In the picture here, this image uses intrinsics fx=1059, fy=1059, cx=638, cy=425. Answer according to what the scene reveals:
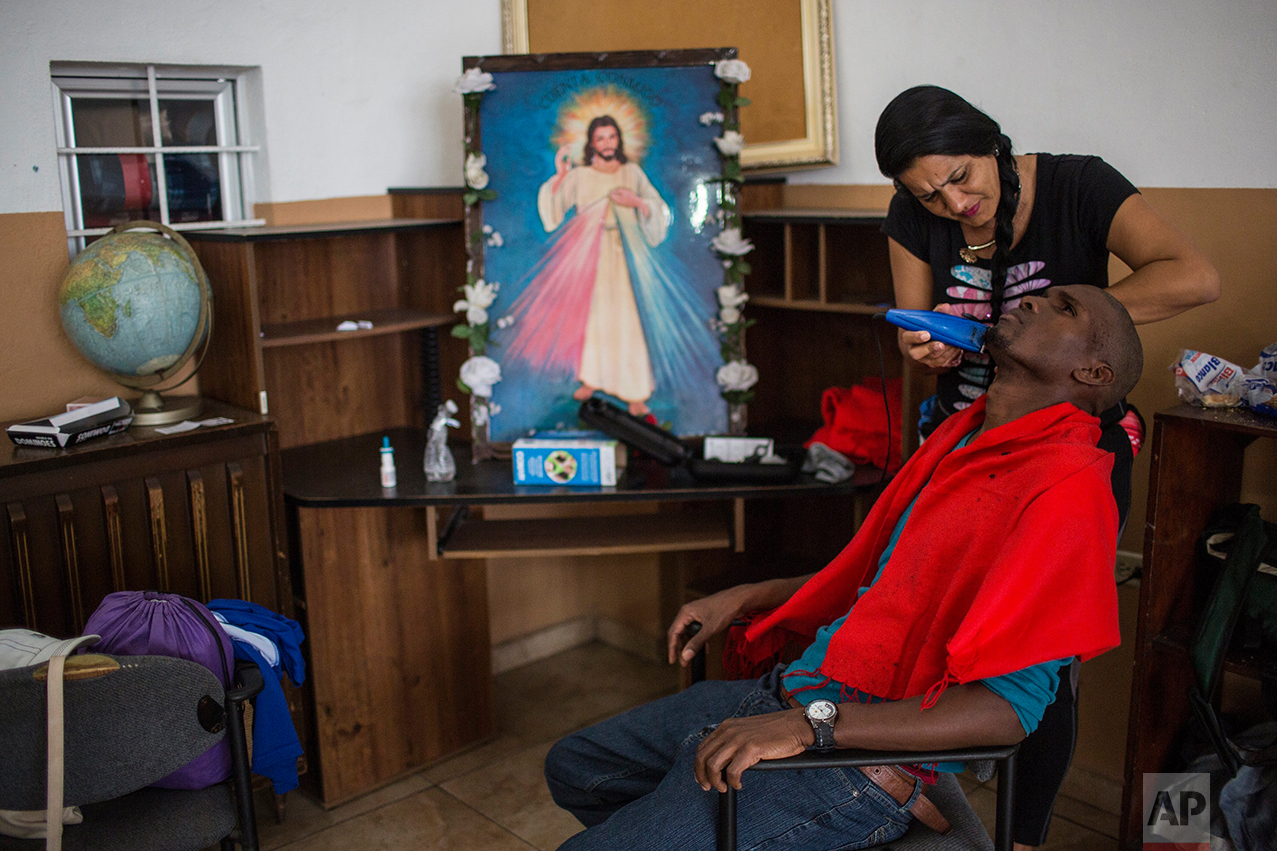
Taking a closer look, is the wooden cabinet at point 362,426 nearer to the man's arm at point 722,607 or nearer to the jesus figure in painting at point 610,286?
the jesus figure in painting at point 610,286

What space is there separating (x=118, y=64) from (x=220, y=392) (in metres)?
0.90

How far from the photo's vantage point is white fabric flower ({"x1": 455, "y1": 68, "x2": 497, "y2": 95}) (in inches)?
111

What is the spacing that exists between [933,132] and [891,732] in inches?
40.0

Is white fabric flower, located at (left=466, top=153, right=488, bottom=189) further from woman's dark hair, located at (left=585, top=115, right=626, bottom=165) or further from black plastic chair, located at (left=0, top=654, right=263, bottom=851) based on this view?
black plastic chair, located at (left=0, top=654, right=263, bottom=851)

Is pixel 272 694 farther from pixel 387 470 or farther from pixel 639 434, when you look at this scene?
pixel 639 434

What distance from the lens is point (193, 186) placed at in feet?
9.92

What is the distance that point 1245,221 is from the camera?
236 centimetres

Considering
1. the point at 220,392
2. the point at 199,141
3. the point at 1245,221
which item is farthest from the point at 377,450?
the point at 1245,221

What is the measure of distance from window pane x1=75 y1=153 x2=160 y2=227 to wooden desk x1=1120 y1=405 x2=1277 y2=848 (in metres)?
2.60

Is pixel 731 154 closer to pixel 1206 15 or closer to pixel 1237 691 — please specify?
pixel 1206 15

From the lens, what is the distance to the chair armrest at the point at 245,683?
1.77 m

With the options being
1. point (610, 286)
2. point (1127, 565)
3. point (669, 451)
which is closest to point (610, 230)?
point (610, 286)

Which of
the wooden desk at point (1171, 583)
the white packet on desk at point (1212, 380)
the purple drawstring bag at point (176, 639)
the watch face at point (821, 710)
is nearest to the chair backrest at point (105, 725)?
the purple drawstring bag at point (176, 639)

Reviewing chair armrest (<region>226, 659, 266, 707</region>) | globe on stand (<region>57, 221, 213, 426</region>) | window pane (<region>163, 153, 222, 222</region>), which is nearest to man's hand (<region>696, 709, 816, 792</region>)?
chair armrest (<region>226, 659, 266, 707</region>)
